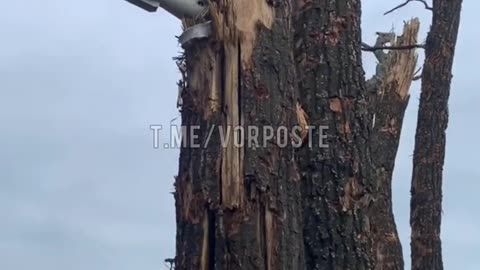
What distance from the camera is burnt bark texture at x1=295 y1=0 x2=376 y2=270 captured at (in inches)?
183

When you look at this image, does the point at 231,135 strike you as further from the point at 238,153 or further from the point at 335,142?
the point at 335,142

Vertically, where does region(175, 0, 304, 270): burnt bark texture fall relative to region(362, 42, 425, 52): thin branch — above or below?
below

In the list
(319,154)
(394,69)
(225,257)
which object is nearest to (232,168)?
(225,257)

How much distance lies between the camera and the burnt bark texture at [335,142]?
15.3ft

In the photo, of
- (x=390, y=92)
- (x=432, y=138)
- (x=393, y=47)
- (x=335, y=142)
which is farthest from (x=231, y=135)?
(x=432, y=138)

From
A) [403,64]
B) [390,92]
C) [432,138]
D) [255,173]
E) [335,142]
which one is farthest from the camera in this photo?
[432,138]

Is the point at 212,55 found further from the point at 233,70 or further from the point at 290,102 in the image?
the point at 290,102

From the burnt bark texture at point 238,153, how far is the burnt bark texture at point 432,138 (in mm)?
4079

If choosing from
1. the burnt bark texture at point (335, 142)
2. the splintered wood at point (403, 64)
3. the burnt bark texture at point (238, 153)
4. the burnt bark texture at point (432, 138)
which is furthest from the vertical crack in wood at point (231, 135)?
the burnt bark texture at point (432, 138)

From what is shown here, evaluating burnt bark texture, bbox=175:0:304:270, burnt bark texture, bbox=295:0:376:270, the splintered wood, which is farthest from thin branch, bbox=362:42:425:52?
burnt bark texture, bbox=175:0:304:270

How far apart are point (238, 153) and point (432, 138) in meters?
4.56

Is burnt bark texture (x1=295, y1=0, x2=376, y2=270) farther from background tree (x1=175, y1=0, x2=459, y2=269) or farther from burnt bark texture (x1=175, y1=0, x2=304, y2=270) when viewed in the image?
burnt bark texture (x1=175, y1=0, x2=304, y2=270)

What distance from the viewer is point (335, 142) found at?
187 inches

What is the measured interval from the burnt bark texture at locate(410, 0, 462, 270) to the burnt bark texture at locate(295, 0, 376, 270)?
3269 mm
